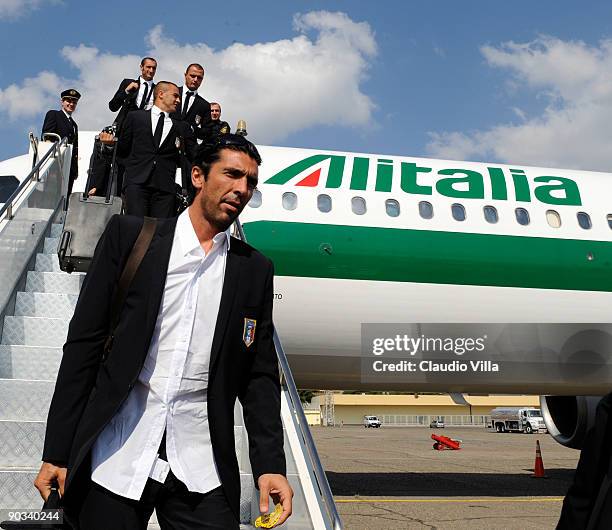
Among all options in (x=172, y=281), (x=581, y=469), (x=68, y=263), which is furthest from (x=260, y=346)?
(x=68, y=263)

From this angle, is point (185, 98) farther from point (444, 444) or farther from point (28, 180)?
point (444, 444)

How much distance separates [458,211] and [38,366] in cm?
625

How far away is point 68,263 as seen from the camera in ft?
20.6

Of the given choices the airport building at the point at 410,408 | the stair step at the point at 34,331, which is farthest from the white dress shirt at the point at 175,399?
the airport building at the point at 410,408

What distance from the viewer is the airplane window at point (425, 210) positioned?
1013 cm

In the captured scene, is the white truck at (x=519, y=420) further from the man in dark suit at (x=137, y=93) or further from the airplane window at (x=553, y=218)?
the man in dark suit at (x=137, y=93)

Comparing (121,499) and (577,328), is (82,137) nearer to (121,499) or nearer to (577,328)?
(577,328)

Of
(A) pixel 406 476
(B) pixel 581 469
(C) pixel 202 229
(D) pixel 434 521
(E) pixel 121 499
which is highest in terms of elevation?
(A) pixel 406 476

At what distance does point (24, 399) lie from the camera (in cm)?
525

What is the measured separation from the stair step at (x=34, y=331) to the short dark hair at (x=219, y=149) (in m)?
4.11

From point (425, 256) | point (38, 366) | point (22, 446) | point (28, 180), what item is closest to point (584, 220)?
point (425, 256)

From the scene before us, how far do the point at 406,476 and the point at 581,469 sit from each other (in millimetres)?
13454

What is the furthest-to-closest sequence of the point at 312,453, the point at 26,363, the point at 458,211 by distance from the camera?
the point at 458,211 < the point at 26,363 < the point at 312,453

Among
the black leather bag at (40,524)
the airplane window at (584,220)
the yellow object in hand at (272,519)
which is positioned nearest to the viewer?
the black leather bag at (40,524)
